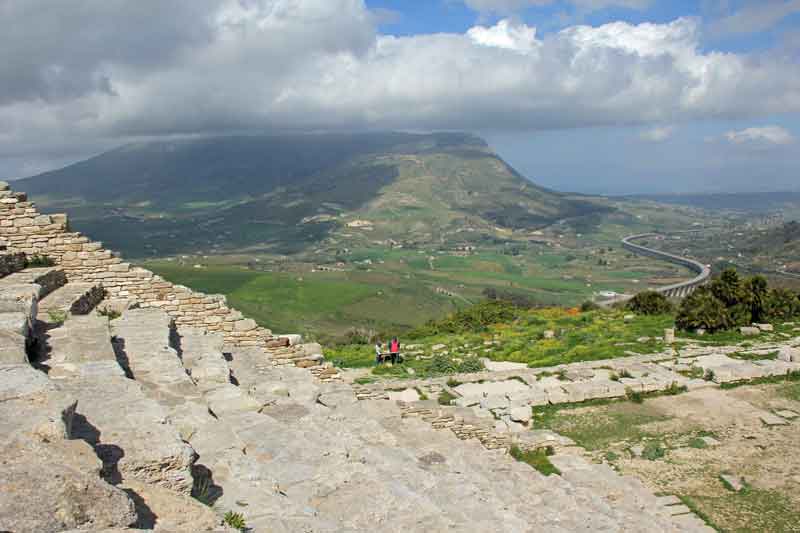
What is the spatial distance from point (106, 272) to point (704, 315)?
23.5 m

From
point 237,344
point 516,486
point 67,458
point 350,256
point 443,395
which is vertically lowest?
point 350,256

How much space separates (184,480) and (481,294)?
101 meters

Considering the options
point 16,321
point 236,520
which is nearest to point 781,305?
point 236,520

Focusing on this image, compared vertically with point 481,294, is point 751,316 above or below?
above

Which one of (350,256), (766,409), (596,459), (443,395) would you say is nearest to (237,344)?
(443,395)

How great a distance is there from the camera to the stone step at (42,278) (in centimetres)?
1240

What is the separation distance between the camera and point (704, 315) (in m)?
25.7

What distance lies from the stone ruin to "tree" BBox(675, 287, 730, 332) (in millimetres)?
12094

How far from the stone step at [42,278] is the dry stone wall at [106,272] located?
1.80ft

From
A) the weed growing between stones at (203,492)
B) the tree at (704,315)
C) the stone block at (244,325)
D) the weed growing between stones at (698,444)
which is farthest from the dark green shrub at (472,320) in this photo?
the weed growing between stones at (203,492)

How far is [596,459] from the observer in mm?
13766

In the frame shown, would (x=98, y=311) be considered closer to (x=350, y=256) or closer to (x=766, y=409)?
(x=766, y=409)

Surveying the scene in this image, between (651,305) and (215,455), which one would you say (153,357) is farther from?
(651,305)

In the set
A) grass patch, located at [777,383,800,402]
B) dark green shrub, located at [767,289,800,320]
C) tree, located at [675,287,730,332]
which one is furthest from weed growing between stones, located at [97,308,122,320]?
dark green shrub, located at [767,289,800,320]
